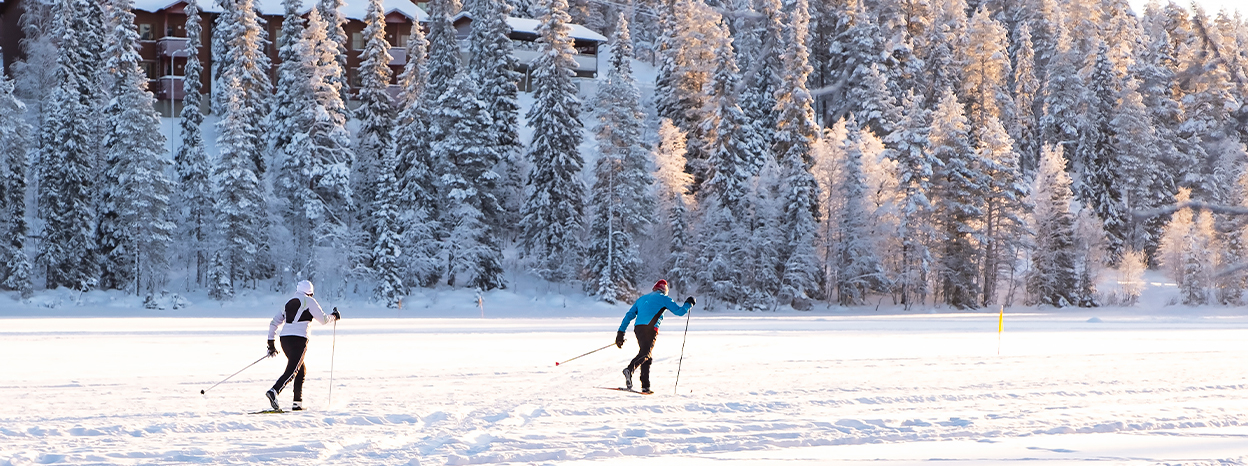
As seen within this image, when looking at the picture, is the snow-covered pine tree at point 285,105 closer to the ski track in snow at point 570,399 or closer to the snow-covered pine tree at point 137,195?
the snow-covered pine tree at point 137,195

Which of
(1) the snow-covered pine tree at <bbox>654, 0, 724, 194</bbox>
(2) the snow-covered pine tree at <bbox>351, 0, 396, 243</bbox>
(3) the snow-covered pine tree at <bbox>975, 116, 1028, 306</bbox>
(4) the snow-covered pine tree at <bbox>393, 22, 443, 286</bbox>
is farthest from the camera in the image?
(1) the snow-covered pine tree at <bbox>654, 0, 724, 194</bbox>

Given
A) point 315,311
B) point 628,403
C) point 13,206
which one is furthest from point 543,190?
point 315,311

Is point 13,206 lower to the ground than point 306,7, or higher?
lower

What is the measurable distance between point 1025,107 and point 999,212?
24.8 metres

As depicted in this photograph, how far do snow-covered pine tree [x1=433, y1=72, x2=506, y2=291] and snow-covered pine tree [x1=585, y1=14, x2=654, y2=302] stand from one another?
2165mm

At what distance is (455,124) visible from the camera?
44.8 metres

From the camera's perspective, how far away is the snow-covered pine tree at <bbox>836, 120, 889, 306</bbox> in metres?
46.3

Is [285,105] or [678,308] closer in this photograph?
[678,308]

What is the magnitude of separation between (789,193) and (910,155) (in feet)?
20.4

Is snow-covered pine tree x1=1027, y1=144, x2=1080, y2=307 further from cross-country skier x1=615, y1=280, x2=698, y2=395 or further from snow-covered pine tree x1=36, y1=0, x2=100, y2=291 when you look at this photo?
snow-covered pine tree x1=36, y1=0, x2=100, y2=291

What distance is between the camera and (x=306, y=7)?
203 feet

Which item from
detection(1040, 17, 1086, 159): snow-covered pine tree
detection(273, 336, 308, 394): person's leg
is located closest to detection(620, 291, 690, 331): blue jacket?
detection(273, 336, 308, 394): person's leg

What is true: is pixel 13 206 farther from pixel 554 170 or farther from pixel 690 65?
pixel 690 65

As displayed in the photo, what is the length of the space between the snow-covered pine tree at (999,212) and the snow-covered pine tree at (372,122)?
2709 cm
